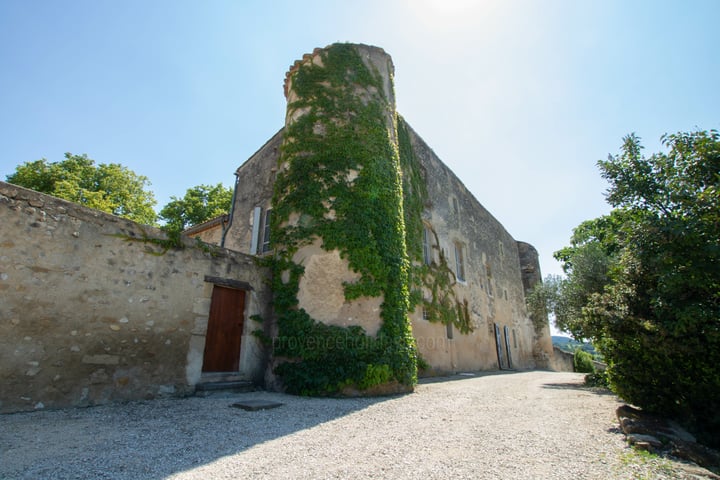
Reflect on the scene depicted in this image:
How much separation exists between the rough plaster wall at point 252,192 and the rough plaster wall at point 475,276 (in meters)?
5.05

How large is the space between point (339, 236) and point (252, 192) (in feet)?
20.3

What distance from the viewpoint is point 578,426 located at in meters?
4.41

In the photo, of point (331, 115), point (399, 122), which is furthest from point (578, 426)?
point (399, 122)

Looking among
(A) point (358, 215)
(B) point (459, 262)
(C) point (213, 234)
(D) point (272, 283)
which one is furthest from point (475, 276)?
(C) point (213, 234)

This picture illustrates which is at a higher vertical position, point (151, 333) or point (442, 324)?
point (442, 324)

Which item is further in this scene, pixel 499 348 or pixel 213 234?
pixel 499 348

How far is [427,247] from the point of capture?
1257 cm

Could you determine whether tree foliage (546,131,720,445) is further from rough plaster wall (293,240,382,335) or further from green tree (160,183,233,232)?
green tree (160,183,233,232)

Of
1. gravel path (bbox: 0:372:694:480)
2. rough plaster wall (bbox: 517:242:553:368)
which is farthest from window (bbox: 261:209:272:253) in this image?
rough plaster wall (bbox: 517:242:553:368)

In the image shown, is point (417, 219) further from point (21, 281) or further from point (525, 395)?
point (21, 281)

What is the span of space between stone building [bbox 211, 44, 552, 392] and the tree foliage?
387 centimetres

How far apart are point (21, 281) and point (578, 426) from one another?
23.9ft

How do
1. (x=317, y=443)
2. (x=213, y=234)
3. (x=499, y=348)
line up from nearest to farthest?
(x=317, y=443)
(x=213, y=234)
(x=499, y=348)

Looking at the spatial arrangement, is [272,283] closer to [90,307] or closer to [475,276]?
[90,307]
